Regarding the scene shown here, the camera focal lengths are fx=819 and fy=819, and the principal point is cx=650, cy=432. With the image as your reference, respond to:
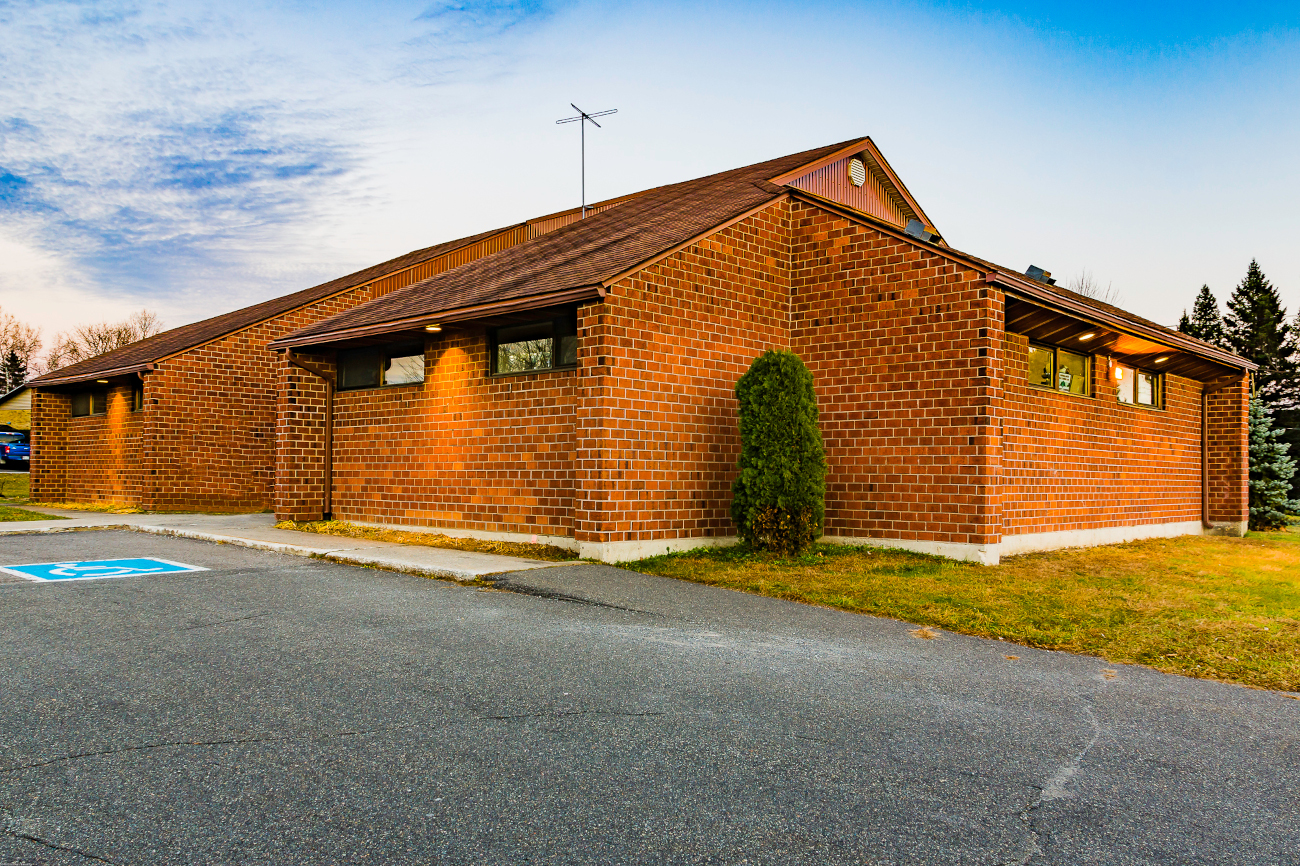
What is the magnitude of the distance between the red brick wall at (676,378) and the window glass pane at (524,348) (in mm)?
1319

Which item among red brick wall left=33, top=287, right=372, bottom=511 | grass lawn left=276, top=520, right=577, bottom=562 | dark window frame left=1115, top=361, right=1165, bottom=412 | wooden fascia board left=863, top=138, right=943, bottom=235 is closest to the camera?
grass lawn left=276, top=520, right=577, bottom=562

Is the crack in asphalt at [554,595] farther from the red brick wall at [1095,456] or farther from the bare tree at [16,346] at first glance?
the bare tree at [16,346]

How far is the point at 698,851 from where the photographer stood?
2.90 metres

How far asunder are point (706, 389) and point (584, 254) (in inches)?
117

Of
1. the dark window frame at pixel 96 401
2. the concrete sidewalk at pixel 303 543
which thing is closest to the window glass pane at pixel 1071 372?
the concrete sidewalk at pixel 303 543

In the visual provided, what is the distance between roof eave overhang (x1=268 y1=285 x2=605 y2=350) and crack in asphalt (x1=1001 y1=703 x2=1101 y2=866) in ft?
24.1

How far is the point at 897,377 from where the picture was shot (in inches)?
454

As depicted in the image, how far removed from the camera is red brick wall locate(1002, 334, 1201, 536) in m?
12.1

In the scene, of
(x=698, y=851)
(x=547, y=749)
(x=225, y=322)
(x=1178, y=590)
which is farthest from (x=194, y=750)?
(x=225, y=322)

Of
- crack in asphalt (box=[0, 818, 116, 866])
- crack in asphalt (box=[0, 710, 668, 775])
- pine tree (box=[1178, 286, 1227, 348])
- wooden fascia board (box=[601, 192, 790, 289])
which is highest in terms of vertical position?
pine tree (box=[1178, 286, 1227, 348])

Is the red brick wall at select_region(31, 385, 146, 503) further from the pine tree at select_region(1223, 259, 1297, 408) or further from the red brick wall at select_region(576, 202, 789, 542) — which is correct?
the pine tree at select_region(1223, 259, 1297, 408)

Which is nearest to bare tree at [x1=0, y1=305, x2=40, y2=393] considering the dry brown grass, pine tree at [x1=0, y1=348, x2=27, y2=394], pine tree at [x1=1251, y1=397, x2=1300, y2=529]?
pine tree at [x1=0, y1=348, x2=27, y2=394]

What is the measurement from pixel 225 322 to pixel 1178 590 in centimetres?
2291

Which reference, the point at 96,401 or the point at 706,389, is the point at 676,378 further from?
the point at 96,401
